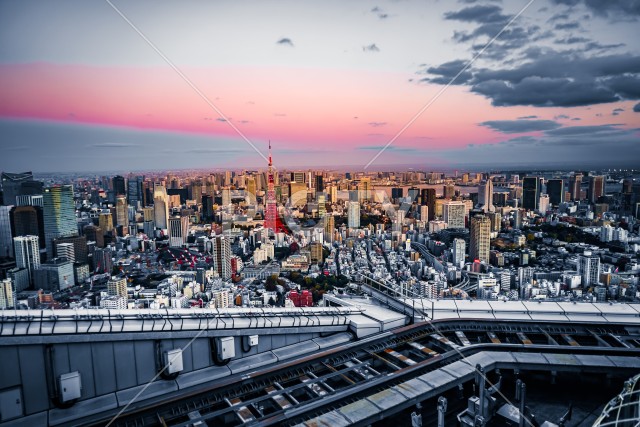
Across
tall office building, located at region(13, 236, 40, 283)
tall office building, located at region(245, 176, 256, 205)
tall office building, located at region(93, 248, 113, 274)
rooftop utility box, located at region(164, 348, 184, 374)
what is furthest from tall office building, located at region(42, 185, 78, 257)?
rooftop utility box, located at region(164, 348, 184, 374)

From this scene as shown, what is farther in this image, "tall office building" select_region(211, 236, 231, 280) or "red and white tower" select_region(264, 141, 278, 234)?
"tall office building" select_region(211, 236, 231, 280)

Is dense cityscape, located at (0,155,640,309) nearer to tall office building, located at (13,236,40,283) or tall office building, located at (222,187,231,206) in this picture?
tall office building, located at (13,236,40,283)

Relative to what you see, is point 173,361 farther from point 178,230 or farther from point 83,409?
point 178,230

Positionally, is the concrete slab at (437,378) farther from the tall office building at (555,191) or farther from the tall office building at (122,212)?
the tall office building at (122,212)

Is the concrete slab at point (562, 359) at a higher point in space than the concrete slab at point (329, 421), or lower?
lower

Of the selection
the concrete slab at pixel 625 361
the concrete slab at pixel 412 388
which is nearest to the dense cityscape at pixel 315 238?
the concrete slab at pixel 625 361

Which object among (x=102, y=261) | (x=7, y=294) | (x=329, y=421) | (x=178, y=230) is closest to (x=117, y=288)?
(x=7, y=294)
